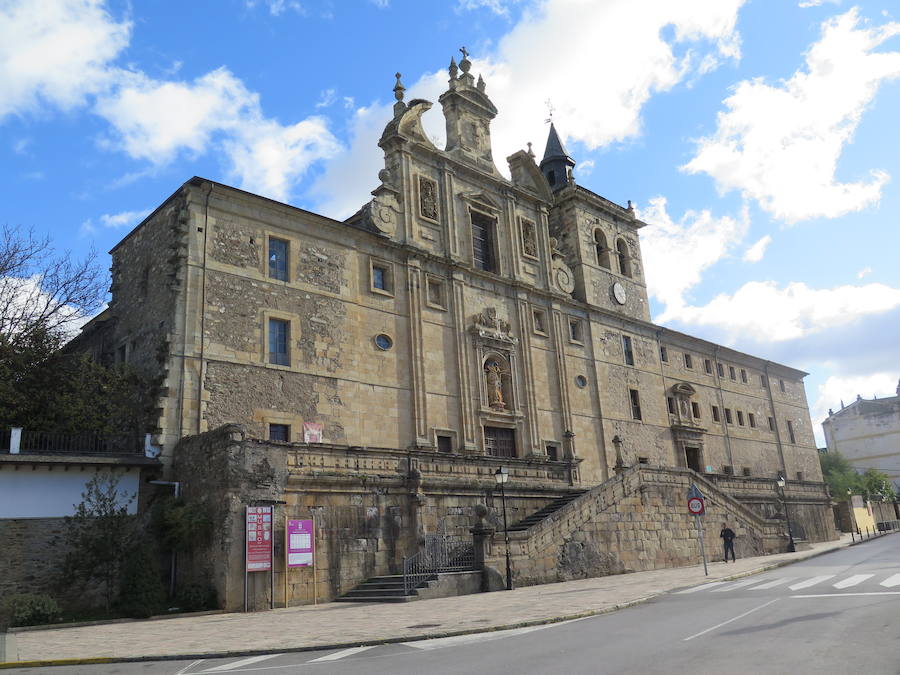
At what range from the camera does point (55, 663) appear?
1109 centimetres

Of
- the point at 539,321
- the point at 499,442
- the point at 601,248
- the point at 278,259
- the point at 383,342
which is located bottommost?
the point at 499,442

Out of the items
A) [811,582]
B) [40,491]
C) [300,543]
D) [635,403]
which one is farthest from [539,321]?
[40,491]

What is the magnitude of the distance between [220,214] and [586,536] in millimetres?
16397

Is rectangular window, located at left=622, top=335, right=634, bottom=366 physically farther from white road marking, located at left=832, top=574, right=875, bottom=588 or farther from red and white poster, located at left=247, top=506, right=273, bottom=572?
red and white poster, located at left=247, top=506, right=273, bottom=572

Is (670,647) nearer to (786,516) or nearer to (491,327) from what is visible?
(491,327)

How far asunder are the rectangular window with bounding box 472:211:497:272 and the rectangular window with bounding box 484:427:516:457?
7.40 m

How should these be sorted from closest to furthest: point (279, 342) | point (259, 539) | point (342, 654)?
point (342, 654)
point (259, 539)
point (279, 342)

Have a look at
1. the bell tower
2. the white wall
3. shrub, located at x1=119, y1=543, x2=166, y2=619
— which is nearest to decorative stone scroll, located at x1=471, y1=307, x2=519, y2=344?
the bell tower

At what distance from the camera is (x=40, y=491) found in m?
18.8

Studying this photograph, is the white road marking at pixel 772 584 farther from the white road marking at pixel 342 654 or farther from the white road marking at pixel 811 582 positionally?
the white road marking at pixel 342 654

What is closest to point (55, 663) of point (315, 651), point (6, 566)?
point (315, 651)

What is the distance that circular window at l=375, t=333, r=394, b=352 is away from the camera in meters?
27.6

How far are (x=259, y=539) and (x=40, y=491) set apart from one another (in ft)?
19.1

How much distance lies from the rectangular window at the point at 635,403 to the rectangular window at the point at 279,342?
820 inches
